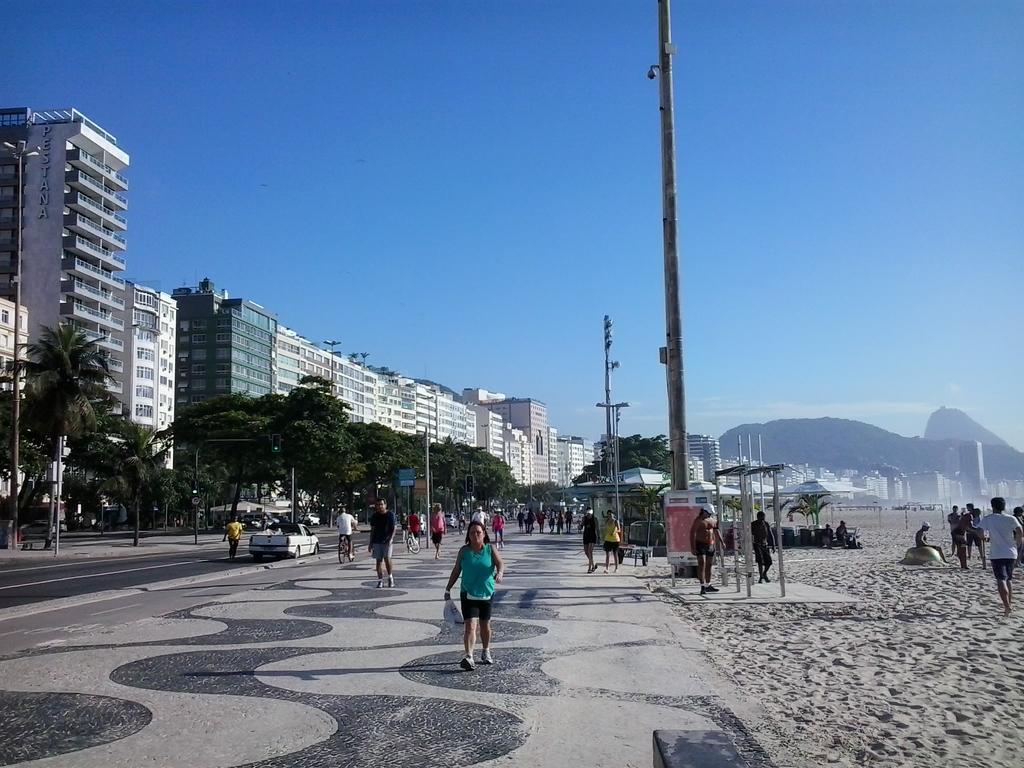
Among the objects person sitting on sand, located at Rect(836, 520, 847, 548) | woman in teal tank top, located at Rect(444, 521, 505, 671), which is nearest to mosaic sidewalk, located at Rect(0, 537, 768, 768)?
woman in teal tank top, located at Rect(444, 521, 505, 671)

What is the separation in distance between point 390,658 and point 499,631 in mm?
2379

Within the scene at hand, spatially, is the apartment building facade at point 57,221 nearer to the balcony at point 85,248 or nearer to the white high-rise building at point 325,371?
the balcony at point 85,248

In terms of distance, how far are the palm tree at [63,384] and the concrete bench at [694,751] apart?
3846 cm

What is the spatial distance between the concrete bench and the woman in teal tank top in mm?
3592

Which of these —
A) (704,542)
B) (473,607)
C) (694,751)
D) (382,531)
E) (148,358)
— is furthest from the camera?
(148,358)

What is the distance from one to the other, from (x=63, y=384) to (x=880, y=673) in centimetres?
3852

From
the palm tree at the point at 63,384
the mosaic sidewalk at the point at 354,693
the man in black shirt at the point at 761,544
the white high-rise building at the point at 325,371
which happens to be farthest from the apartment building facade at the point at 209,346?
the mosaic sidewalk at the point at 354,693

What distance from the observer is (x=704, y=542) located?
15.8 m

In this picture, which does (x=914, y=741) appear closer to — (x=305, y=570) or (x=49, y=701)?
(x=49, y=701)

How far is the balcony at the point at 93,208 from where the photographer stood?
73500mm

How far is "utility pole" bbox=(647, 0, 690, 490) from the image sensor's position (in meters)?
18.6

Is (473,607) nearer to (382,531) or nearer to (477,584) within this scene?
(477,584)

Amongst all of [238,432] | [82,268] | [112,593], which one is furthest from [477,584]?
[82,268]

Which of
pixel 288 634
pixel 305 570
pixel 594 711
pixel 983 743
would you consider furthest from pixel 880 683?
pixel 305 570
